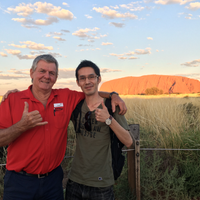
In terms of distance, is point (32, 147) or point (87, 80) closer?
point (32, 147)

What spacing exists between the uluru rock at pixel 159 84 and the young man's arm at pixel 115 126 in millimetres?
91555

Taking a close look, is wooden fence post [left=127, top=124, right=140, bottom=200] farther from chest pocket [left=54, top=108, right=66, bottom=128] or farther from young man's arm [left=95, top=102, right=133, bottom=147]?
chest pocket [left=54, top=108, right=66, bottom=128]

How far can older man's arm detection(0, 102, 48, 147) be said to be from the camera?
75.2 inches

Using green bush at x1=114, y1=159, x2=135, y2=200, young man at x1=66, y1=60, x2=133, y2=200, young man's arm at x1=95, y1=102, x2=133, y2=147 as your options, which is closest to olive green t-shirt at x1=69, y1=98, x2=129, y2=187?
young man at x1=66, y1=60, x2=133, y2=200

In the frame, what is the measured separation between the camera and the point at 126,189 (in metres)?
3.41

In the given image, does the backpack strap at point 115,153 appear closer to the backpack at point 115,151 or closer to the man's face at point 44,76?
the backpack at point 115,151

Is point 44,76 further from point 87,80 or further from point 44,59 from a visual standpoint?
point 87,80

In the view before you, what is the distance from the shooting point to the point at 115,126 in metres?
2.06

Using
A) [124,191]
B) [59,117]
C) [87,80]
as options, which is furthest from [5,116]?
[124,191]

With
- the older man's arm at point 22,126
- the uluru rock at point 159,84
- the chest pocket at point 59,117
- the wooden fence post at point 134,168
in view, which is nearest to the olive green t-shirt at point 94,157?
the chest pocket at point 59,117

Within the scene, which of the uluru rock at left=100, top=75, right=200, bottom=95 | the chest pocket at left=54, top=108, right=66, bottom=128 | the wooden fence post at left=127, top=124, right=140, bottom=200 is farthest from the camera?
the uluru rock at left=100, top=75, right=200, bottom=95

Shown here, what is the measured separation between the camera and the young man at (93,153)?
209 centimetres

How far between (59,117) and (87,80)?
56 centimetres

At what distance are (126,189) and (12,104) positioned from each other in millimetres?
2494
